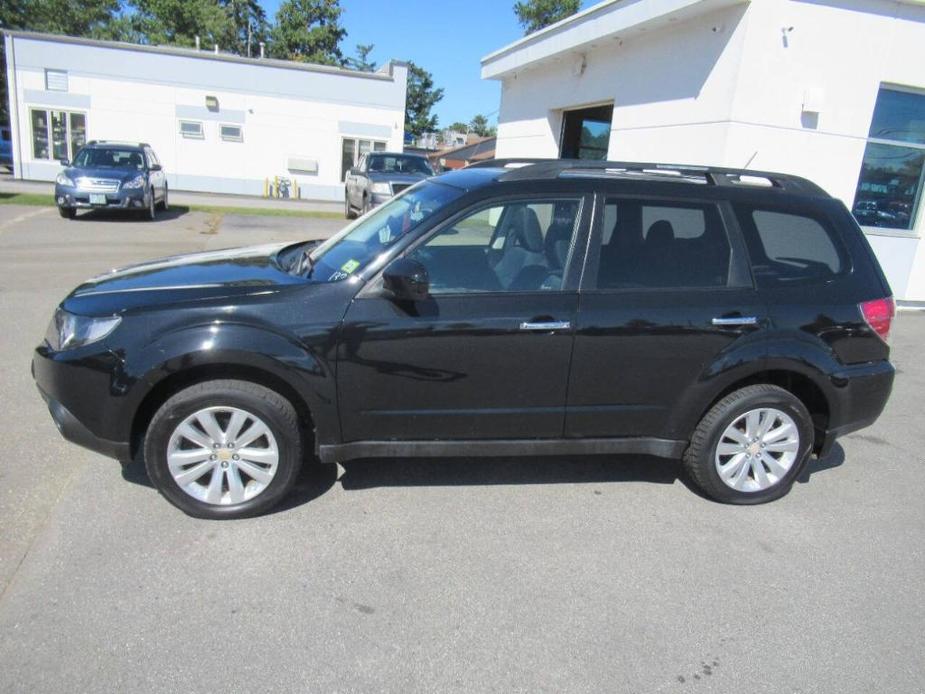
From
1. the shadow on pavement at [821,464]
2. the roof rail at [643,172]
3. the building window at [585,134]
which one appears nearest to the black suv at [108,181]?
the building window at [585,134]

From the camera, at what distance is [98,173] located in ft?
47.6

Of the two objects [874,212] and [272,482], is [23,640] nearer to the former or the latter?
[272,482]

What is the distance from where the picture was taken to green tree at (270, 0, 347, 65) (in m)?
49.9

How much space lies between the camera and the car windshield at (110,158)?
592 inches

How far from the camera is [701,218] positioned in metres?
3.88

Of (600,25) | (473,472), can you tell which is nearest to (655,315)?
(473,472)

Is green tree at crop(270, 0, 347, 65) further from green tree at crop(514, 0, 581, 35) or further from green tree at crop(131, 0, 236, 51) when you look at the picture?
green tree at crop(514, 0, 581, 35)

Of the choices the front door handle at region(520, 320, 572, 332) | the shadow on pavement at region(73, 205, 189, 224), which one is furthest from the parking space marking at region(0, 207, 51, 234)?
the front door handle at region(520, 320, 572, 332)

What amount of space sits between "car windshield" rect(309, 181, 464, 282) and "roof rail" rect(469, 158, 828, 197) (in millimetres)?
418

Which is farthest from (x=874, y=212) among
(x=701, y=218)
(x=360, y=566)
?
(x=360, y=566)

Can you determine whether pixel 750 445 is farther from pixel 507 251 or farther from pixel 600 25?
pixel 600 25

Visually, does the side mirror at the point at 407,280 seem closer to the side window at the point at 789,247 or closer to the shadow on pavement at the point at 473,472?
the shadow on pavement at the point at 473,472

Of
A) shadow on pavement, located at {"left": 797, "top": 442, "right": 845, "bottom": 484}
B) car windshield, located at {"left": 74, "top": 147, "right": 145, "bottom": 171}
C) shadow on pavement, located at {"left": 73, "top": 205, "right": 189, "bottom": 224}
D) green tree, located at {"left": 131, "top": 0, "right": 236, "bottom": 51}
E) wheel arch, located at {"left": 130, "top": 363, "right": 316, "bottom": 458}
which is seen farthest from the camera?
green tree, located at {"left": 131, "top": 0, "right": 236, "bottom": 51}

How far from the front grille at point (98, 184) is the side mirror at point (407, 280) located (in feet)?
44.3
